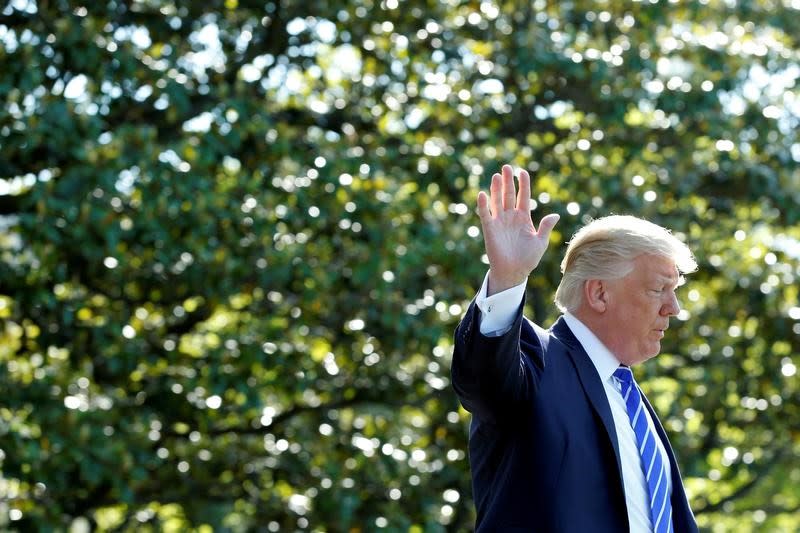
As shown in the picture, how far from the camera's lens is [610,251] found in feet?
9.35

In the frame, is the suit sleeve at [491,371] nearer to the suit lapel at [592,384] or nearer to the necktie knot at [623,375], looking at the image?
the suit lapel at [592,384]

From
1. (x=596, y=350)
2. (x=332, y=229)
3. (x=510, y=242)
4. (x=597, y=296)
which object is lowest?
(x=332, y=229)

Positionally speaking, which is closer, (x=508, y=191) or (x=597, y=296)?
(x=508, y=191)

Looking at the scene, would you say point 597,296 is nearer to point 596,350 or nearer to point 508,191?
point 596,350

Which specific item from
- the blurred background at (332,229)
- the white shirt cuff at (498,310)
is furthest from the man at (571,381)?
the blurred background at (332,229)

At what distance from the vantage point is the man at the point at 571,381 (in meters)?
2.53

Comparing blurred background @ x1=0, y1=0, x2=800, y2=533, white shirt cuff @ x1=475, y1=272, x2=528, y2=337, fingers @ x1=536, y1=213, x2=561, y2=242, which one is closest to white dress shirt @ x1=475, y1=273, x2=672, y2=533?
white shirt cuff @ x1=475, y1=272, x2=528, y2=337

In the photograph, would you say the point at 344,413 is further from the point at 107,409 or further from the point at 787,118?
the point at 787,118

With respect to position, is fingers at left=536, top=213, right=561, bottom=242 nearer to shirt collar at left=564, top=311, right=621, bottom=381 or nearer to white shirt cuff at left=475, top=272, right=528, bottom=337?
white shirt cuff at left=475, top=272, right=528, bottom=337

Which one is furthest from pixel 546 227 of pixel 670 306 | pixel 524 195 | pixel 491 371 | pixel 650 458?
pixel 650 458

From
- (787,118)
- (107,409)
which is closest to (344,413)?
(107,409)

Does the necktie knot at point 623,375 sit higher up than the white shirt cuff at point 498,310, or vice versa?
the white shirt cuff at point 498,310

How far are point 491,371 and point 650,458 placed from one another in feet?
1.59

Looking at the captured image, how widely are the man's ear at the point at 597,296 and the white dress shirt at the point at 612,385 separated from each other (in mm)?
53
